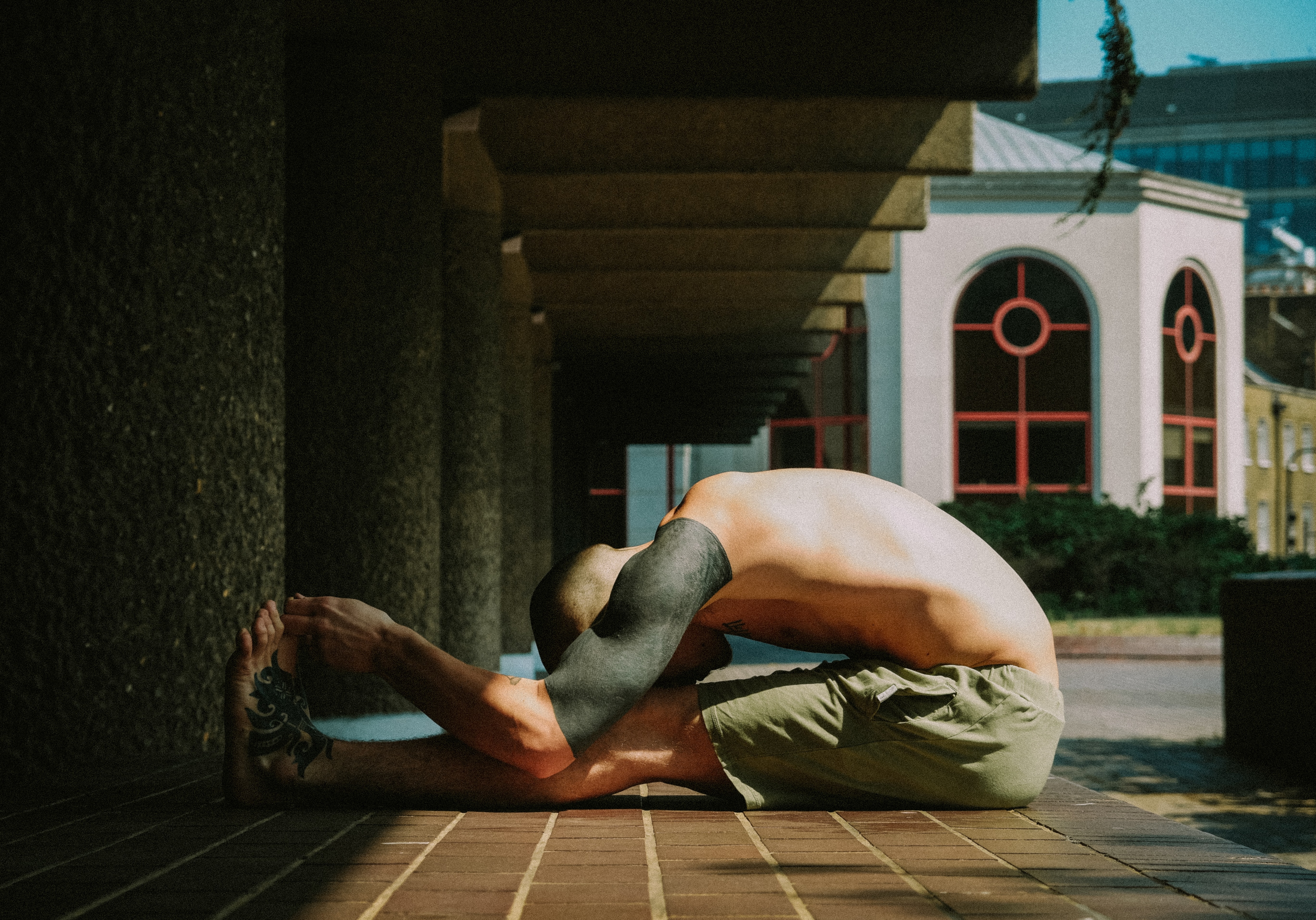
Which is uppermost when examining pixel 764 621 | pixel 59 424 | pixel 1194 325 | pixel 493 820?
pixel 1194 325

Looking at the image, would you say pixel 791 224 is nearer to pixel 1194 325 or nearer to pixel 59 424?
pixel 59 424

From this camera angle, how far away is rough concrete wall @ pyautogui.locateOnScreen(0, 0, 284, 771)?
3.81 m

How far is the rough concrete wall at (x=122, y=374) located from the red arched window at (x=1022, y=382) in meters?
32.0

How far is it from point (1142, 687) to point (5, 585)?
10838 mm

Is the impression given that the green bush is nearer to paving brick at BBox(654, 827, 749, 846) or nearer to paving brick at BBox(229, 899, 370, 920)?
paving brick at BBox(654, 827, 749, 846)

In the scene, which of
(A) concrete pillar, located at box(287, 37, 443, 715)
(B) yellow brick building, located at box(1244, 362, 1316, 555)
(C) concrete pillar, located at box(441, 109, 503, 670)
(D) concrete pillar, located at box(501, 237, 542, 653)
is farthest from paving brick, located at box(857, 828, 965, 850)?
(B) yellow brick building, located at box(1244, 362, 1316, 555)

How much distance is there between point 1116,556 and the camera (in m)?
24.1

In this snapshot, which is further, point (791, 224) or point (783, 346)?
point (783, 346)

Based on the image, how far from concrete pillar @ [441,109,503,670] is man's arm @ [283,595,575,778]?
5.00 m

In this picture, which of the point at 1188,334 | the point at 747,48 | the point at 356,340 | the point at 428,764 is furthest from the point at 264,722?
the point at 1188,334

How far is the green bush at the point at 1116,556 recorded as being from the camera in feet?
77.9

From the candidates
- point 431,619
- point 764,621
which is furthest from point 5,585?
point 431,619

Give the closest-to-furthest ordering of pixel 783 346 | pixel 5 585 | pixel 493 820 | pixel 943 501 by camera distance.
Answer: pixel 493 820 < pixel 5 585 < pixel 783 346 < pixel 943 501

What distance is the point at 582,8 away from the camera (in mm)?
7801
